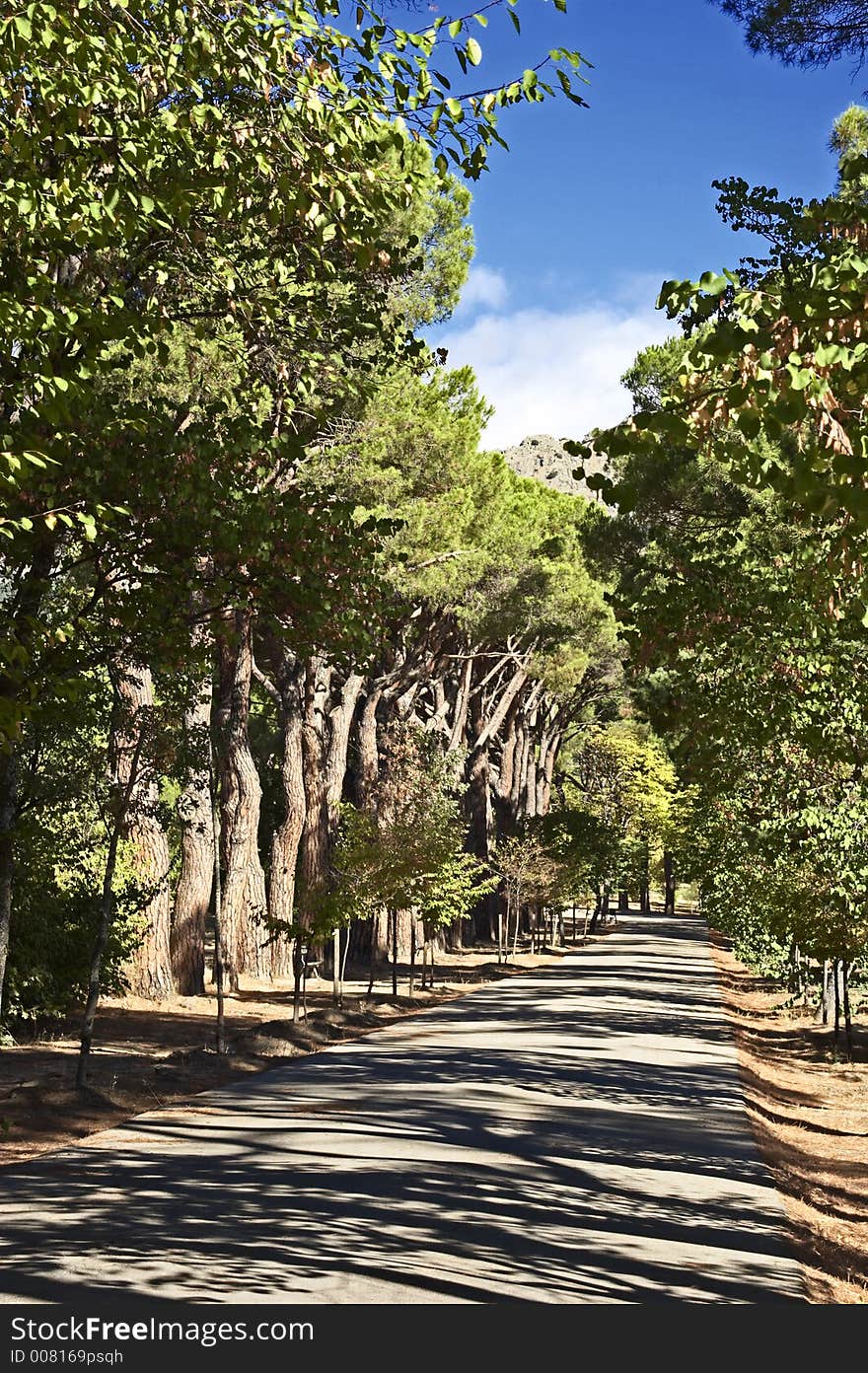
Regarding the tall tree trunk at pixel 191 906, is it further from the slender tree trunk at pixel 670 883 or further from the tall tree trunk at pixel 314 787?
the slender tree trunk at pixel 670 883

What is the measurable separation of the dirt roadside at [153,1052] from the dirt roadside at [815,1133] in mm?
5657

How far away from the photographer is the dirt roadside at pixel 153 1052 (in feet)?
37.4

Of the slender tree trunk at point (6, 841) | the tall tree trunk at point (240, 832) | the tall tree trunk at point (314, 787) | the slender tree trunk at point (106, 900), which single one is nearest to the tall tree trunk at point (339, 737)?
the tall tree trunk at point (314, 787)

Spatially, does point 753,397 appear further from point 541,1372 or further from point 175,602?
point 175,602

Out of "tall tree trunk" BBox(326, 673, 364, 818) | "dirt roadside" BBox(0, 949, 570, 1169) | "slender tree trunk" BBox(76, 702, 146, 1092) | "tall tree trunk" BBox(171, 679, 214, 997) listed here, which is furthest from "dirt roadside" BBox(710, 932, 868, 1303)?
"tall tree trunk" BBox(326, 673, 364, 818)

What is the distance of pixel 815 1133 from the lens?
13.7 metres

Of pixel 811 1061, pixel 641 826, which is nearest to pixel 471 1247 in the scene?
Answer: pixel 811 1061

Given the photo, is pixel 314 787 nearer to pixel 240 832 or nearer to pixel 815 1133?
pixel 240 832

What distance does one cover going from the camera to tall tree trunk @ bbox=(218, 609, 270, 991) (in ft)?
77.6

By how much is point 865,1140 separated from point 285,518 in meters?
8.98

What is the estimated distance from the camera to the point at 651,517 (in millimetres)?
23438

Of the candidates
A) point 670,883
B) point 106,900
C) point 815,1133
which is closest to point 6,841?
point 106,900

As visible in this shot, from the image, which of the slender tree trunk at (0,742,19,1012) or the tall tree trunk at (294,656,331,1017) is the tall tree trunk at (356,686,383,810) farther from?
the slender tree trunk at (0,742,19,1012)

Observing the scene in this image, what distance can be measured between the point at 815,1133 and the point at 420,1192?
683 centimetres
